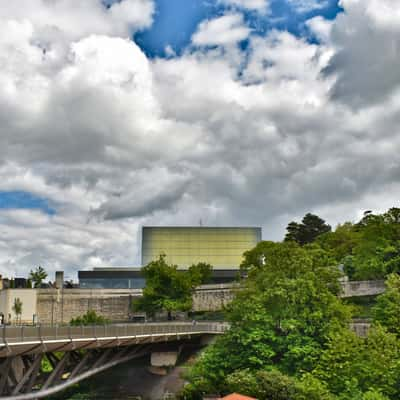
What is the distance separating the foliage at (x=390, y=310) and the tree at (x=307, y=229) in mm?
61556

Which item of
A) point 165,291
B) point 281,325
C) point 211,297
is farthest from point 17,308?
point 281,325

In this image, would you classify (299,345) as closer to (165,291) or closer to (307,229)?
(165,291)

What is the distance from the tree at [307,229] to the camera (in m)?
104

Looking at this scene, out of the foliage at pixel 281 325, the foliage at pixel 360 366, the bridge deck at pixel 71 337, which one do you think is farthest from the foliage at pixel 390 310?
the bridge deck at pixel 71 337

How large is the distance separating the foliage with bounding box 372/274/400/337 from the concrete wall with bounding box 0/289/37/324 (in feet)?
237

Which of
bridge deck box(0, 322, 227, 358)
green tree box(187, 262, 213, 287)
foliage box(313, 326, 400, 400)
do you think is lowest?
foliage box(313, 326, 400, 400)

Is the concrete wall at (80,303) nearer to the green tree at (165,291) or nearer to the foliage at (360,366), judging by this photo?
the green tree at (165,291)

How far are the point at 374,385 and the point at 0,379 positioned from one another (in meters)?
21.0

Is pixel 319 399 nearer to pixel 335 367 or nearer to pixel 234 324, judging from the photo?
pixel 335 367

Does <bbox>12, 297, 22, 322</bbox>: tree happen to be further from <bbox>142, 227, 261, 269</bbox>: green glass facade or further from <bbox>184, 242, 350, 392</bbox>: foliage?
<bbox>184, 242, 350, 392</bbox>: foliage

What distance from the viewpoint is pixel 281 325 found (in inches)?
1452

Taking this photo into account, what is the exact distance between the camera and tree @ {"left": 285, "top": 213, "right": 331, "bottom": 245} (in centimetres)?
10407

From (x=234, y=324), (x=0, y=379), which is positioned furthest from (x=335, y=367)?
(x=0, y=379)

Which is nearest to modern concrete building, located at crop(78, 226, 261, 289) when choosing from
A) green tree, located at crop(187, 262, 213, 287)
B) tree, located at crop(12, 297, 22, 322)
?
green tree, located at crop(187, 262, 213, 287)
